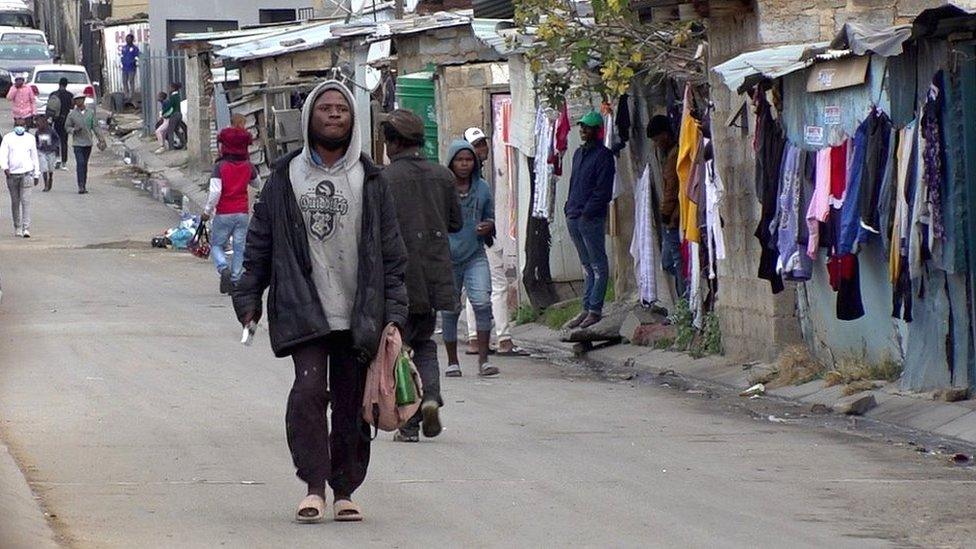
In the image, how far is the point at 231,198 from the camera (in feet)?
65.2

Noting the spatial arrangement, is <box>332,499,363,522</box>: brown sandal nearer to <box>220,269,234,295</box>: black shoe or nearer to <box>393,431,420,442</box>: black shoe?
<box>393,431,420,442</box>: black shoe

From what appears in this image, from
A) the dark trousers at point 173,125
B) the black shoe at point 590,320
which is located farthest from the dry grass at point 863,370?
the dark trousers at point 173,125

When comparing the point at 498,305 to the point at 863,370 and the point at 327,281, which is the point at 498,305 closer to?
the point at 863,370

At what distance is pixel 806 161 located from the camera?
43.6ft

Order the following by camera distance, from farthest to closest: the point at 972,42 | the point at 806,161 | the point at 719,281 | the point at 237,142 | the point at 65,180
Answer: the point at 65,180
the point at 237,142
the point at 719,281
the point at 806,161
the point at 972,42

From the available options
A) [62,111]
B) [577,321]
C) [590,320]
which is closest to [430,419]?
[590,320]

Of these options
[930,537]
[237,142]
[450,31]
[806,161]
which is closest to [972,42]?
[806,161]

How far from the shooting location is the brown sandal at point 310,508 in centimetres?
763

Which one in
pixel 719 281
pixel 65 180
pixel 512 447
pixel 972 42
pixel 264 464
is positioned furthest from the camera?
pixel 65 180

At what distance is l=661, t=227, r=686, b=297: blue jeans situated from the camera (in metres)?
16.2

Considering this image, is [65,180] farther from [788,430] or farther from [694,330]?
[788,430]

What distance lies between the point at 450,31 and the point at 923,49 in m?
12.2

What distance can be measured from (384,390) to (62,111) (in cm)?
3292

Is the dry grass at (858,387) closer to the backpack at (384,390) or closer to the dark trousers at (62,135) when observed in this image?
the backpack at (384,390)
